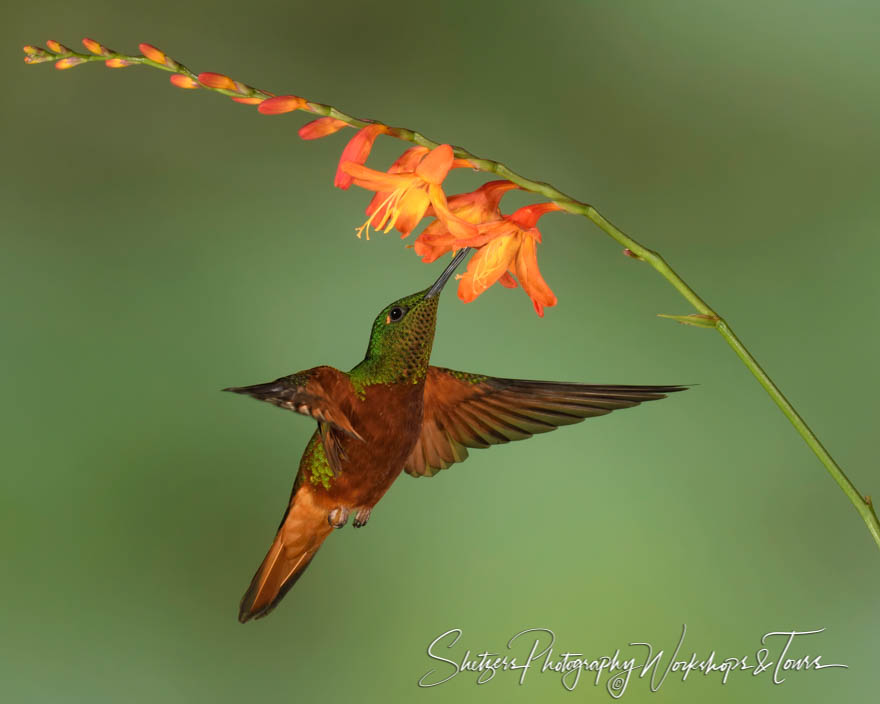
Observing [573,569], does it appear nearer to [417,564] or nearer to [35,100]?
[417,564]

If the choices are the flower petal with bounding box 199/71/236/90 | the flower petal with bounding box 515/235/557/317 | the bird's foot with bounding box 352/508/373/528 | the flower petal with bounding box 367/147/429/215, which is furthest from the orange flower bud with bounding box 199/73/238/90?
the bird's foot with bounding box 352/508/373/528

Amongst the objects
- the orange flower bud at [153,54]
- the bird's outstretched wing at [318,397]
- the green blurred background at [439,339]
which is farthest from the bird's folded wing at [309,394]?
the green blurred background at [439,339]

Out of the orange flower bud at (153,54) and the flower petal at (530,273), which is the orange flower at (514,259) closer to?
the flower petal at (530,273)

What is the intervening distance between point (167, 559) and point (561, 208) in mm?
1023

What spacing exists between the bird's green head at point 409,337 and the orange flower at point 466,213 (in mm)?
20

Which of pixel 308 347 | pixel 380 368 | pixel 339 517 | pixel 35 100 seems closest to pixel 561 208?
pixel 380 368

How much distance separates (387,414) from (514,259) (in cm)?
15

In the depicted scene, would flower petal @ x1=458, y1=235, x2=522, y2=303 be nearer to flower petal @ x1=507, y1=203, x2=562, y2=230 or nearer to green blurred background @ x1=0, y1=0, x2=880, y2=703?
flower petal @ x1=507, y1=203, x2=562, y2=230

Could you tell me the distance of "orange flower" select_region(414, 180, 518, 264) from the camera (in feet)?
2.07

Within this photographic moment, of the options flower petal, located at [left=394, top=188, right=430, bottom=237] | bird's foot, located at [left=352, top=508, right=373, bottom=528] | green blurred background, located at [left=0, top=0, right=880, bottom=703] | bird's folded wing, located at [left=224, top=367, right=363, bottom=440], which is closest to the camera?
bird's folded wing, located at [left=224, top=367, right=363, bottom=440]

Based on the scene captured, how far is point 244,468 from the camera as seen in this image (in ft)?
4.60

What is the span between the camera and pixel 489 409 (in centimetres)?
75

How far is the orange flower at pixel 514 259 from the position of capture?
25.1 inches

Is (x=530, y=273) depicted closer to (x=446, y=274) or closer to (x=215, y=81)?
(x=446, y=274)
